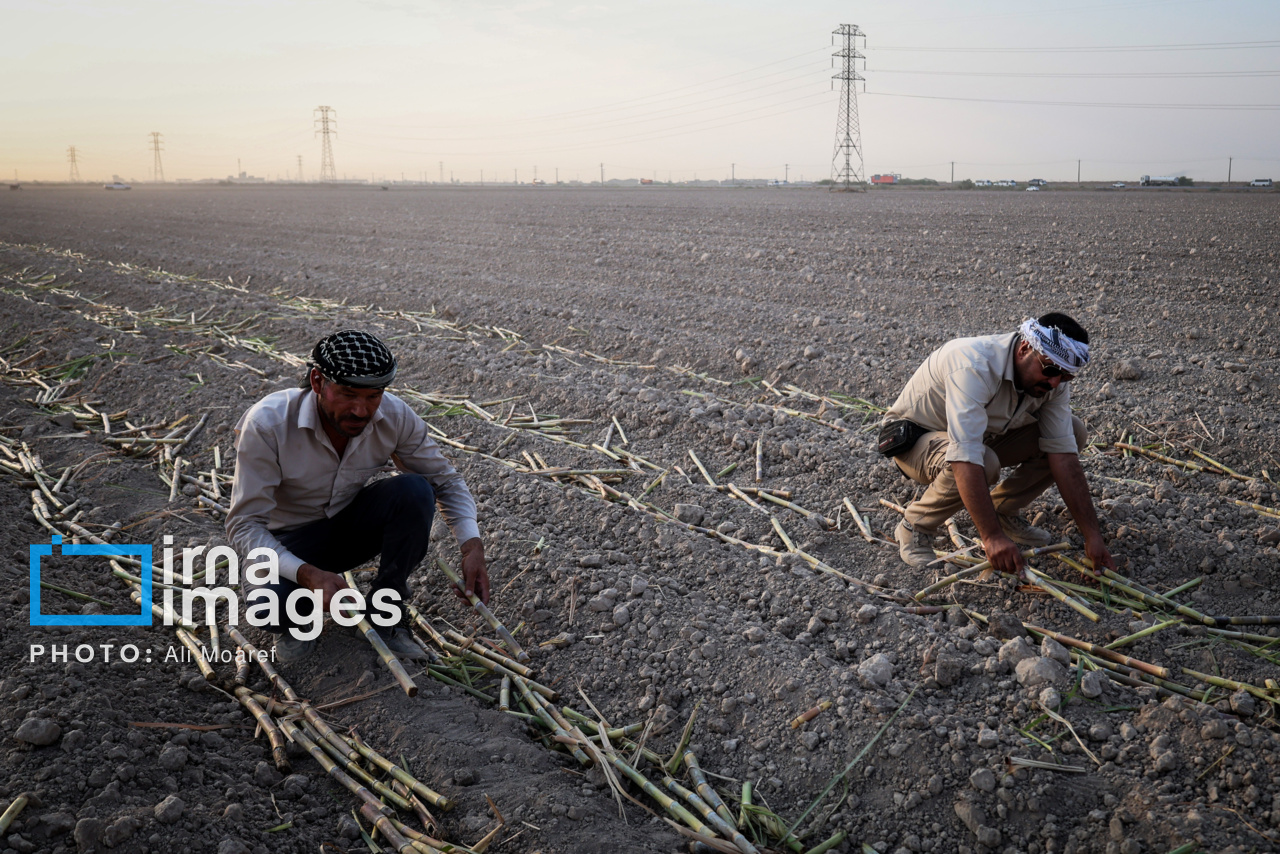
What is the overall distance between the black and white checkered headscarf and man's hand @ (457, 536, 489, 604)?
0.69m

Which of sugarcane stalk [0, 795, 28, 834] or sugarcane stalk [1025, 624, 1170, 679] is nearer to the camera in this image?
sugarcane stalk [0, 795, 28, 834]

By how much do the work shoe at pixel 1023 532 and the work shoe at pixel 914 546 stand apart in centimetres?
41

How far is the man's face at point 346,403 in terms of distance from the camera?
270 cm

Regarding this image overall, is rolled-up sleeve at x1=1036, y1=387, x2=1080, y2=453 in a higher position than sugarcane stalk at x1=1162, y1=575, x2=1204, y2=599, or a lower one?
higher

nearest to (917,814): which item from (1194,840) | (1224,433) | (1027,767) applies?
(1027,767)

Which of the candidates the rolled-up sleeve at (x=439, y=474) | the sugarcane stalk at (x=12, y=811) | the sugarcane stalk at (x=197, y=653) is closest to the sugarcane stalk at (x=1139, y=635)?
the rolled-up sleeve at (x=439, y=474)

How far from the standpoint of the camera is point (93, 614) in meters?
3.30

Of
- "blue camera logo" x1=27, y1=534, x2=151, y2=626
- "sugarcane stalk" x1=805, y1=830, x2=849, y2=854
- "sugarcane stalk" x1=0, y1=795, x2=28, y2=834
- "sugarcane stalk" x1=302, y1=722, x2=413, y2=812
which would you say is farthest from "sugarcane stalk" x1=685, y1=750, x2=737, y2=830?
"blue camera logo" x1=27, y1=534, x2=151, y2=626

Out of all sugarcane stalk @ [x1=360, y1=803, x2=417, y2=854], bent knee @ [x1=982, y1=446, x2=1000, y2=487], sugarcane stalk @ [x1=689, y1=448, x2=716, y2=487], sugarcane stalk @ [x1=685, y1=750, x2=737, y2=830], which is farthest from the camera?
sugarcane stalk @ [x1=689, y1=448, x2=716, y2=487]

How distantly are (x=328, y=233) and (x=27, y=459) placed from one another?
1309cm

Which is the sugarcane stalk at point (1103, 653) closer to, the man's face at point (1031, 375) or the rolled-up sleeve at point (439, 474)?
the man's face at point (1031, 375)

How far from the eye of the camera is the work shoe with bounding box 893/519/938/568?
12.0 ft

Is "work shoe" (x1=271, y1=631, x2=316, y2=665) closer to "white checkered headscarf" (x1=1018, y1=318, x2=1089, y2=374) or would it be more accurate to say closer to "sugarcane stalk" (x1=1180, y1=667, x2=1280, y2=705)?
"white checkered headscarf" (x1=1018, y1=318, x2=1089, y2=374)

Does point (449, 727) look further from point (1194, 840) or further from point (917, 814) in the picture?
point (1194, 840)
